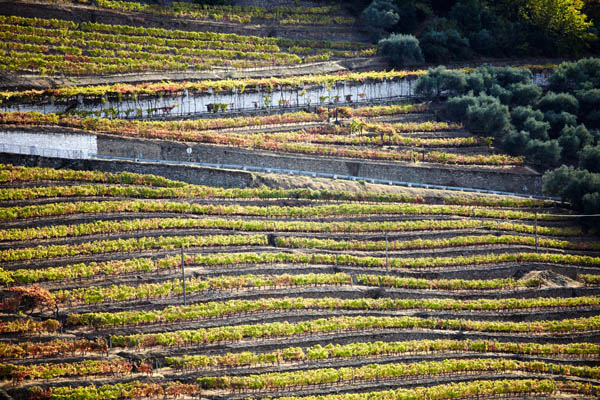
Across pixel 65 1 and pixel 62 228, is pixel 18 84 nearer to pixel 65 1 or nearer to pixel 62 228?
pixel 65 1

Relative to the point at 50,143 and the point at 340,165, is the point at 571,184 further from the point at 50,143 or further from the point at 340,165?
the point at 50,143

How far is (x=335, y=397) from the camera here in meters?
44.3

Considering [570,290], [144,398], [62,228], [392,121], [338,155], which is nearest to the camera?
[144,398]

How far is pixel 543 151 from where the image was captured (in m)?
65.9

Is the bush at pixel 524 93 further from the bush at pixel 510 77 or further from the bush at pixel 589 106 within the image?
the bush at pixel 589 106

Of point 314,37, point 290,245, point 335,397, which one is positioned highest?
point 314,37

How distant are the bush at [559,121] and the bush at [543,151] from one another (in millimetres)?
3210

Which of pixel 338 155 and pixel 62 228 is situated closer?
pixel 62 228

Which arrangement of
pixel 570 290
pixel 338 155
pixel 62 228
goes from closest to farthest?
pixel 62 228, pixel 570 290, pixel 338 155

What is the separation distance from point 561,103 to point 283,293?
28544 mm

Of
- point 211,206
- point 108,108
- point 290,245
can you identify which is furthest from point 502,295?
point 108,108

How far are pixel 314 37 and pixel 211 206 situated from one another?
24.7 meters

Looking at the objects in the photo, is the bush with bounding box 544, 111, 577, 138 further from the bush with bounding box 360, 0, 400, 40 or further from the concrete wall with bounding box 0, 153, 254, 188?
the concrete wall with bounding box 0, 153, 254, 188

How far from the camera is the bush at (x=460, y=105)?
6881 cm
